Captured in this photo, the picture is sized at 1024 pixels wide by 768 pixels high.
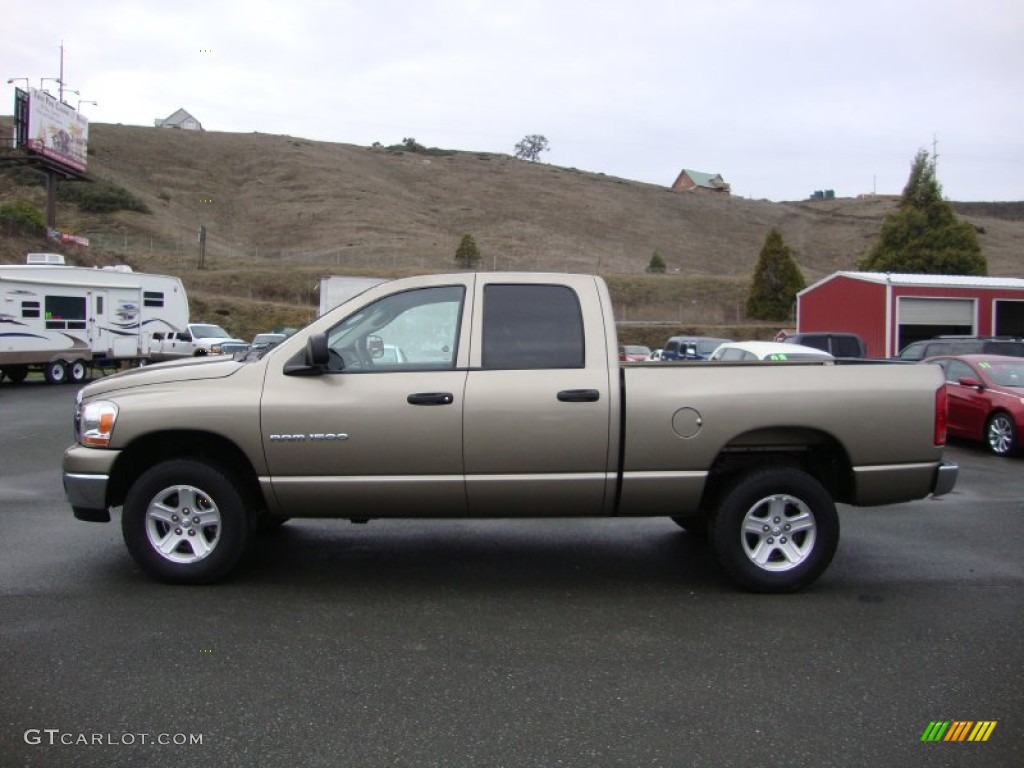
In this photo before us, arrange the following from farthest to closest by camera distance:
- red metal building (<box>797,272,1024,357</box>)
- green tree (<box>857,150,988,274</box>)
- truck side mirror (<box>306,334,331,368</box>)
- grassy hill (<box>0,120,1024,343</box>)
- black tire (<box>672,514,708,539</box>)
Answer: grassy hill (<box>0,120,1024,343</box>) < green tree (<box>857,150,988,274</box>) < red metal building (<box>797,272,1024,357</box>) < black tire (<box>672,514,708,539</box>) < truck side mirror (<box>306,334,331,368</box>)

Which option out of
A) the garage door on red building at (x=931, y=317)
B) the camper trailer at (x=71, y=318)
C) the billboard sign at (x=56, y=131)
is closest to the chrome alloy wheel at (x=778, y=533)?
the camper trailer at (x=71, y=318)

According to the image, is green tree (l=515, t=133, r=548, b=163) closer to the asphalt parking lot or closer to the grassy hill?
the grassy hill

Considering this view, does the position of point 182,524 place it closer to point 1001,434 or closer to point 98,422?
point 98,422

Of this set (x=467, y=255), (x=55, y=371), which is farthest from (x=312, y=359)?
(x=467, y=255)

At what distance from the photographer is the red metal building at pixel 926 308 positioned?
1171 inches

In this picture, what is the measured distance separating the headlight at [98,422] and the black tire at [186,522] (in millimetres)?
346

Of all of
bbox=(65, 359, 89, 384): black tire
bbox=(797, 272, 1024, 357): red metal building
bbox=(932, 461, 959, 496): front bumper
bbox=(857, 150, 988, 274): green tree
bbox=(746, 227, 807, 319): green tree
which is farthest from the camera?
bbox=(746, 227, 807, 319): green tree

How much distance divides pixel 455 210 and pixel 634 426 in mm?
87225

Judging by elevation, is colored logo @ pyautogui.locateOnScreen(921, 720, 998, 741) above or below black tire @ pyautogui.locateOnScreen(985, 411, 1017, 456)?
below

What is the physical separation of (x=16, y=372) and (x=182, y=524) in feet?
72.2

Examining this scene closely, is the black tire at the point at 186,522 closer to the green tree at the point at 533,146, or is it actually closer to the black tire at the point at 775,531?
the black tire at the point at 775,531

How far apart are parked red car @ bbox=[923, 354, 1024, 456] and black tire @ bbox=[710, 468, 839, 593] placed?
7517mm

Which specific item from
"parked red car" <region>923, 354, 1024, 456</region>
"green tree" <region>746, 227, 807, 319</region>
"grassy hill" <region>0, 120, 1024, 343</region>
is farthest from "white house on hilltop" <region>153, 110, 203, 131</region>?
"parked red car" <region>923, 354, 1024, 456</region>

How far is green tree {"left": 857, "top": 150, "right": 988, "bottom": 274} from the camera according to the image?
40.3m
